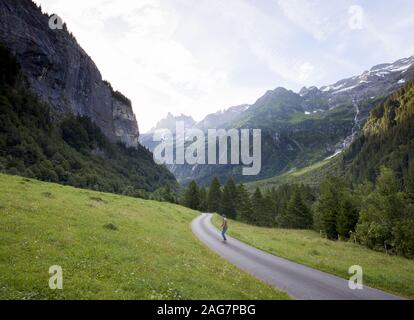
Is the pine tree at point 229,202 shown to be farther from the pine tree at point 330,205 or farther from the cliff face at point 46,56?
the cliff face at point 46,56

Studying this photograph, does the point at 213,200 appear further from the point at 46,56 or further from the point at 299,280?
the point at 46,56

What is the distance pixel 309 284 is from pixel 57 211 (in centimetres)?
2218

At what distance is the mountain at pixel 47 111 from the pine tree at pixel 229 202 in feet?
147

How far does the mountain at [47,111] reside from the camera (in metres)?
103

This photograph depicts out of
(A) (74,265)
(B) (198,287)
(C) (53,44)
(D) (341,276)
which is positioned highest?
(C) (53,44)

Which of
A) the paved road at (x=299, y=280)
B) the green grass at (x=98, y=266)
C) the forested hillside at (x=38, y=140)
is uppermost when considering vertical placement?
the forested hillside at (x=38, y=140)

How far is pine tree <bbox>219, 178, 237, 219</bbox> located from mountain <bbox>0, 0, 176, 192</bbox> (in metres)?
44.9

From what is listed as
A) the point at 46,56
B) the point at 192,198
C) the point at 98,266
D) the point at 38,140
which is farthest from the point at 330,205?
the point at 46,56

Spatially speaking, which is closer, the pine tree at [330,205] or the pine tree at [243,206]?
the pine tree at [330,205]

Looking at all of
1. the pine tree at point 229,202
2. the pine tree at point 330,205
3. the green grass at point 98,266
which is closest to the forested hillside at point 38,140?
the pine tree at point 229,202

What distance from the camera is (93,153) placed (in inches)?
6934
